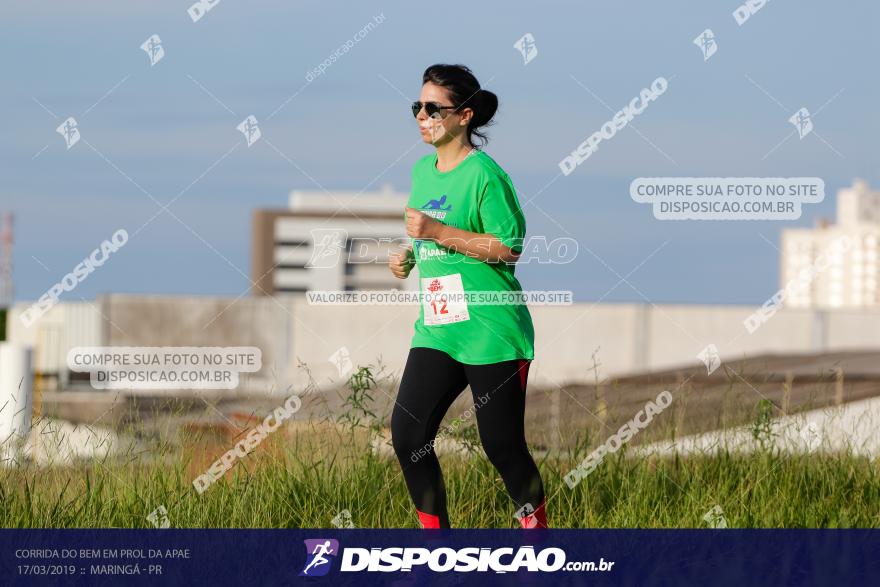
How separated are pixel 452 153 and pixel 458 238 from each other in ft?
1.30

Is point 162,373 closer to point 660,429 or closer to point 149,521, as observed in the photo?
point 149,521

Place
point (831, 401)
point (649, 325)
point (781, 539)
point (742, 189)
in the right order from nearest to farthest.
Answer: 1. point (781, 539)
2. point (742, 189)
3. point (831, 401)
4. point (649, 325)

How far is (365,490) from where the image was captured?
5297mm

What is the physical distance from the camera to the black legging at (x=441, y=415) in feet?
14.6

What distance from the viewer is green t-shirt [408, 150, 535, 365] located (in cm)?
446

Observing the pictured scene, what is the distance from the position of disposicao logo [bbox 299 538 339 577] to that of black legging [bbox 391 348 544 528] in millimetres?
357

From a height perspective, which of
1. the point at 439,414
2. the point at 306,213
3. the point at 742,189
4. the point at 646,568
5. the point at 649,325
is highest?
the point at 306,213

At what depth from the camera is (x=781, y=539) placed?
489 centimetres

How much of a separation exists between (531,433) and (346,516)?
→ 175cm

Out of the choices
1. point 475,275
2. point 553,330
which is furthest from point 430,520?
point 553,330

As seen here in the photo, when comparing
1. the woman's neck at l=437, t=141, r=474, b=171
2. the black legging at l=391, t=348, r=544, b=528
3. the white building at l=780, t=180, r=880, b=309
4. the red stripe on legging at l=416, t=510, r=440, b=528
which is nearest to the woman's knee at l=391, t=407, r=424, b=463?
the black legging at l=391, t=348, r=544, b=528

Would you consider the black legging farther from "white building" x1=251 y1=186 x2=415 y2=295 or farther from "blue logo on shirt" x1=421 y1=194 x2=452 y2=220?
"white building" x1=251 y1=186 x2=415 y2=295

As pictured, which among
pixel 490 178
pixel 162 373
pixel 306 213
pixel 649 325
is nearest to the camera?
pixel 490 178

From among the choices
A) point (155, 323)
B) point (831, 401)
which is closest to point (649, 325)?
point (155, 323)
